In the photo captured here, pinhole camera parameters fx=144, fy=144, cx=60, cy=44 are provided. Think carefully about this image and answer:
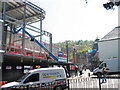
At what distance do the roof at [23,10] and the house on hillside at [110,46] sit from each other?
20.4 metres

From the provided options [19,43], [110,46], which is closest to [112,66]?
[110,46]

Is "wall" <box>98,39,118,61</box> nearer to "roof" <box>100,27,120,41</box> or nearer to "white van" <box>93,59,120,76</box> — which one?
"roof" <box>100,27,120,41</box>

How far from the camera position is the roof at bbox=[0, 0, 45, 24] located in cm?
2470

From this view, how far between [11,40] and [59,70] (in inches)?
627

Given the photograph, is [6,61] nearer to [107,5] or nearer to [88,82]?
[88,82]

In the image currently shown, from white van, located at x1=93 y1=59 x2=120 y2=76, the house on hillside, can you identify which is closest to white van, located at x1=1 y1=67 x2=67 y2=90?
white van, located at x1=93 y1=59 x2=120 y2=76

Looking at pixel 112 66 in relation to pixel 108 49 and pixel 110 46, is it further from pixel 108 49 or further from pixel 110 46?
pixel 110 46

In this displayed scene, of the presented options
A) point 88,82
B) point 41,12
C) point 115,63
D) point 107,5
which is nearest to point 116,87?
point 88,82

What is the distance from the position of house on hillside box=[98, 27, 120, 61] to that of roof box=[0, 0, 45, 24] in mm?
20419

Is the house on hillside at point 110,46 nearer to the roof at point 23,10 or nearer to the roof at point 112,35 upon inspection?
the roof at point 112,35

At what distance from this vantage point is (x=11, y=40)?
25.4 meters

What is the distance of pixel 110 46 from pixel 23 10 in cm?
2526

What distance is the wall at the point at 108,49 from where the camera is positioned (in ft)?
127

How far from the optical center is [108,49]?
39844 mm
